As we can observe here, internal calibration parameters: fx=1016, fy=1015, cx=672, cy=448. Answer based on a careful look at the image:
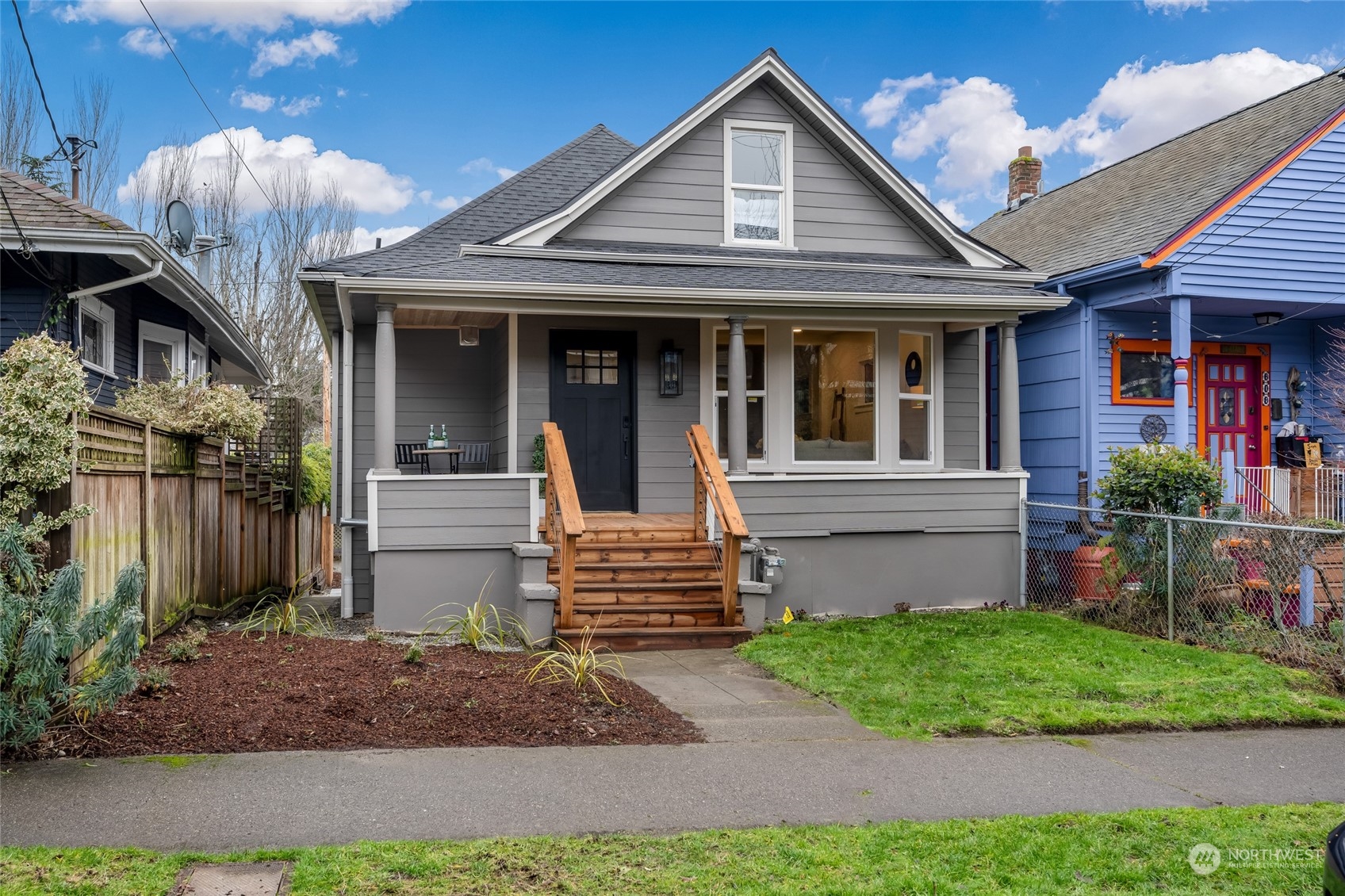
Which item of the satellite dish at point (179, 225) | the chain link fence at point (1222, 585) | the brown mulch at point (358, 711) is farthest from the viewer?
the satellite dish at point (179, 225)

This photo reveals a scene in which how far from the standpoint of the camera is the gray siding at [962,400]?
12.9 metres

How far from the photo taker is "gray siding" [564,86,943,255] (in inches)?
482

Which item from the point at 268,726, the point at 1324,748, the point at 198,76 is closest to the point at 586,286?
the point at 268,726

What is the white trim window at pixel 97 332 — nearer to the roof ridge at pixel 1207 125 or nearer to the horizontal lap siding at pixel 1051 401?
the horizontal lap siding at pixel 1051 401

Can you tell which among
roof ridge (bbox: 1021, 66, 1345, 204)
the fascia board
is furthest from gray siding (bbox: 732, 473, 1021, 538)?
roof ridge (bbox: 1021, 66, 1345, 204)

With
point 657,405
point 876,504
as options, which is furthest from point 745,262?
point 876,504

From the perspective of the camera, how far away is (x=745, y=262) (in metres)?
12.1

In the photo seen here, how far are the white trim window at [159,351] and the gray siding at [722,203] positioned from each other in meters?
6.63

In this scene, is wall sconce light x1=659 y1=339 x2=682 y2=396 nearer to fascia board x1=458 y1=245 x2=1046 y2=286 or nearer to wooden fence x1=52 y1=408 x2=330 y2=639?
fascia board x1=458 y1=245 x2=1046 y2=286

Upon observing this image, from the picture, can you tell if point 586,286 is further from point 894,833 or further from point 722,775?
point 894,833

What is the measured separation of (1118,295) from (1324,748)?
7.67 metres

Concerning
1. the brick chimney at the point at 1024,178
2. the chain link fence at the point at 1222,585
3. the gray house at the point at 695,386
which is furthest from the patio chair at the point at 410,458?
the brick chimney at the point at 1024,178

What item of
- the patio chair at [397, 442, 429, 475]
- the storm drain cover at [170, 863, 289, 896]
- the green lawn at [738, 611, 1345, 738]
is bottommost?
the green lawn at [738, 611, 1345, 738]

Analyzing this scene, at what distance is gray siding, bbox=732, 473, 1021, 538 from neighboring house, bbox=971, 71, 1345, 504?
6.98 feet
